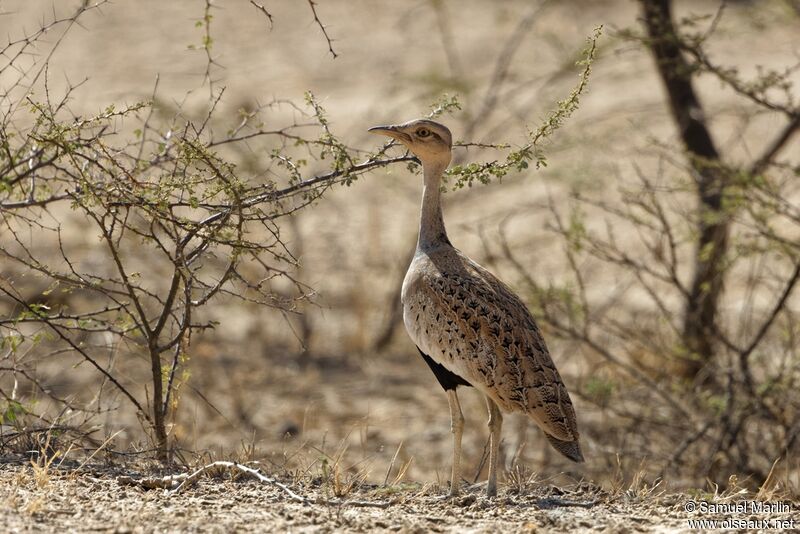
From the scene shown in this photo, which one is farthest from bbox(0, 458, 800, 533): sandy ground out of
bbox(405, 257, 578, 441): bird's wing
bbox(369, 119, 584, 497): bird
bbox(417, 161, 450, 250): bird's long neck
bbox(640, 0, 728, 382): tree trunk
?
bbox(640, 0, 728, 382): tree trunk

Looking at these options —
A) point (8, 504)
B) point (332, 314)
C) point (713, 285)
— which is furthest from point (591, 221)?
point (8, 504)

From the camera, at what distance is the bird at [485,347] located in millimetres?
4980

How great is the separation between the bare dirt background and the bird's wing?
1.46 ft

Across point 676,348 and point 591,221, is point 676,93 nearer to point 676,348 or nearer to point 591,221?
point 676,348

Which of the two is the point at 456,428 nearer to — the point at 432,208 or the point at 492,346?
the point at 492,346

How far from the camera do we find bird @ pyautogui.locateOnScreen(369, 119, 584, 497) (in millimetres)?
4980

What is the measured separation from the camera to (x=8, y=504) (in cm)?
428

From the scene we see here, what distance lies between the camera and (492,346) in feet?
16.4

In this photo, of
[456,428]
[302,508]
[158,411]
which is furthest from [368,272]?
[302,508]

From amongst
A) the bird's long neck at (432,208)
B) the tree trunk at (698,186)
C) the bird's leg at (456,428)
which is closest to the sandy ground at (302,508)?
the bird's leg at (456,428)

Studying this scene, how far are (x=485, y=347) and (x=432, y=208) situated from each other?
98 cm

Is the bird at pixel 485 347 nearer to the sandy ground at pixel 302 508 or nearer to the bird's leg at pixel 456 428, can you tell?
the bird's leg at pixel 456 428

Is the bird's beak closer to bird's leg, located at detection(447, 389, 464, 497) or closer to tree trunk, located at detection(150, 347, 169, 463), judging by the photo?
bird's leg, located at detection(447, 389, 464, 497)

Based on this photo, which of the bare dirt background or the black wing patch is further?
the black wing patch
